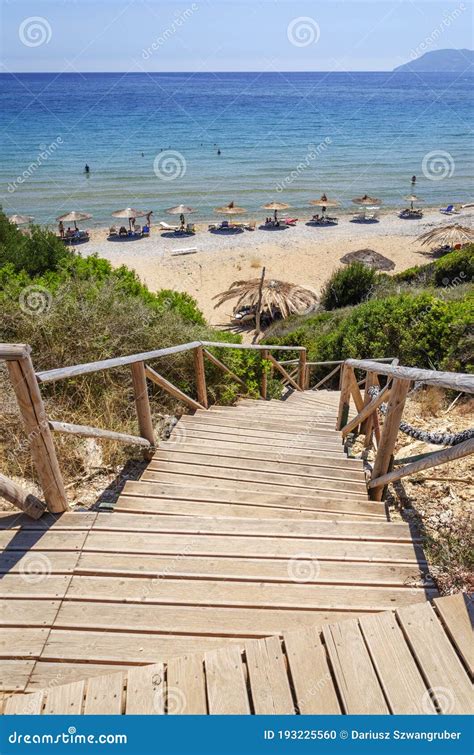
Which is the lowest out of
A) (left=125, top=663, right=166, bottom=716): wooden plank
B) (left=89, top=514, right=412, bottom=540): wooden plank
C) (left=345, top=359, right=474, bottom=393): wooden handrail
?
(left=89, top=514, right=412, bottom=540): wooden plank

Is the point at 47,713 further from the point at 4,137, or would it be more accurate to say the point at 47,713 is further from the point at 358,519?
the point at 4,137

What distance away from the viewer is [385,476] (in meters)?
3.33

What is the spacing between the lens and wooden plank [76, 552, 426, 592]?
96.3 inches

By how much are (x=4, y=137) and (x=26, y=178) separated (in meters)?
22.7

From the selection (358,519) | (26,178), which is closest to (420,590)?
(358,519)

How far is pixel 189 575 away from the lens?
8.13 feet

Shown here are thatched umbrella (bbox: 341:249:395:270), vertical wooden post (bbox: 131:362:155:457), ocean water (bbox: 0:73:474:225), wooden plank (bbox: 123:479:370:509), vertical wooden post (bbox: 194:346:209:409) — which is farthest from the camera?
ocean water (bbox: 0:73:474:225)

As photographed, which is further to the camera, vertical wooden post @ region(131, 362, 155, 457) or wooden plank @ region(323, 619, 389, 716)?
vertical wooden post @ region(131, 362, 155, 457)

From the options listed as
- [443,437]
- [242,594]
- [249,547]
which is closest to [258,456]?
[249,547]

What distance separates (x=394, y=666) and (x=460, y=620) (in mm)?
365

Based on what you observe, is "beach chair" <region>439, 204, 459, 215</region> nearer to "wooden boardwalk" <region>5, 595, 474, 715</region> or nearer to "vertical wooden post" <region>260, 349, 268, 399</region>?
"vertical wooden post" <region>260, 349, 268, 399</region>
